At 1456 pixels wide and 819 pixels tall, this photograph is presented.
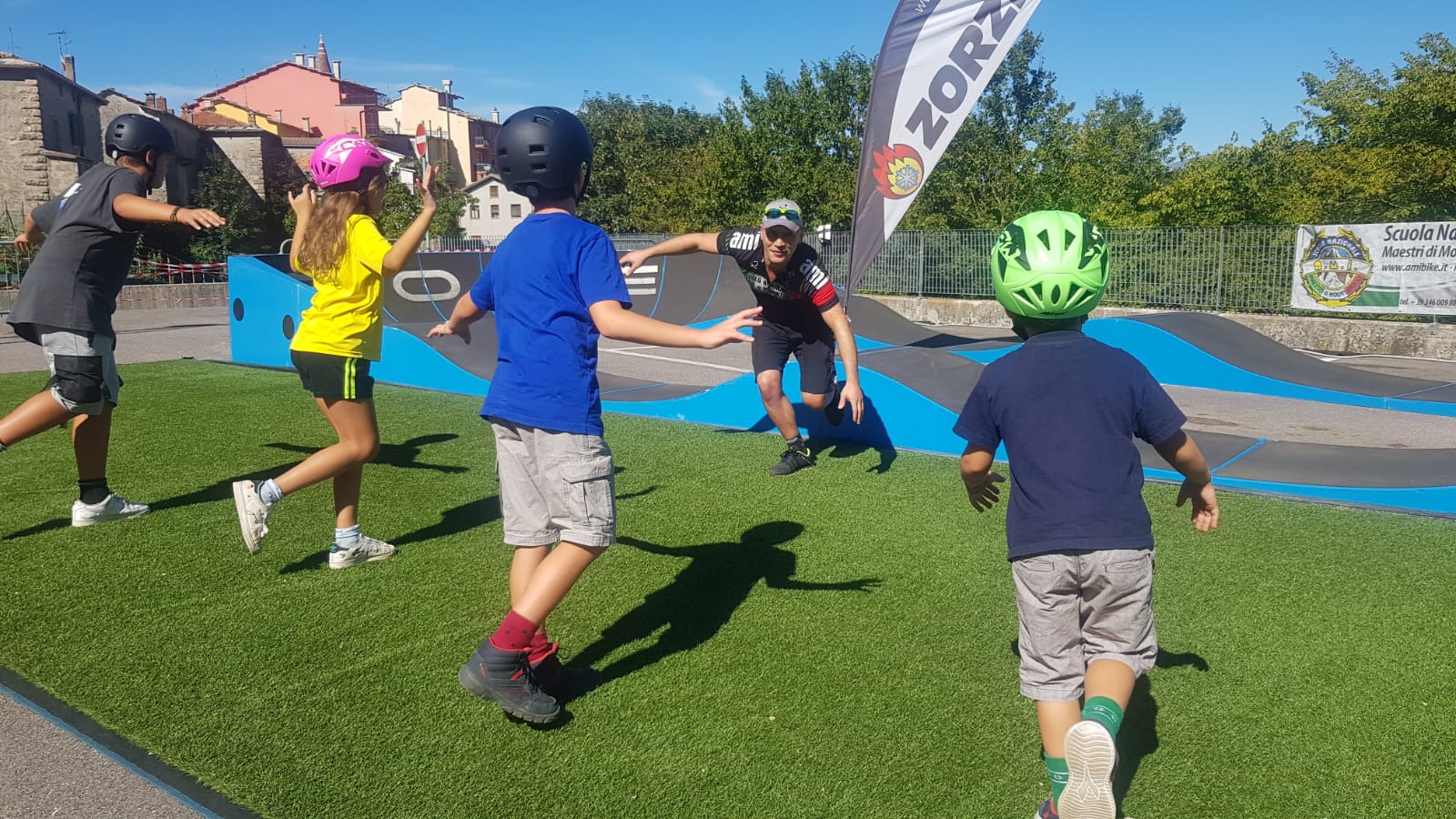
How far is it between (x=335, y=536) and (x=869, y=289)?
19.6m

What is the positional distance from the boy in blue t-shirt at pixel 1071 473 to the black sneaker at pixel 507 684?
138 centimetres

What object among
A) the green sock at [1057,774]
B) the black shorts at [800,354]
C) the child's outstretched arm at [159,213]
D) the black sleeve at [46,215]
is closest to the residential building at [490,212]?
the black shorts at [800,354]

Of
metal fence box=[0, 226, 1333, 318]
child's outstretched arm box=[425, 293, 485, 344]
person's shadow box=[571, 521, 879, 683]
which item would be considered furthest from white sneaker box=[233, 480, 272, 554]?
metal fence box=[0, 226, 1333, 318]

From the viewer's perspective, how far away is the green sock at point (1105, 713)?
2.35 meters

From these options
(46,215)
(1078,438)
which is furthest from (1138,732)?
(46,215)

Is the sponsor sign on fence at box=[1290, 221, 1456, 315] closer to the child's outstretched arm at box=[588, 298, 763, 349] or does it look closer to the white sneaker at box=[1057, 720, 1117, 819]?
the child's outstretched arm at box=[588, 298, 763, 349]

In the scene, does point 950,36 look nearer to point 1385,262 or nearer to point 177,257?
point 1385,262

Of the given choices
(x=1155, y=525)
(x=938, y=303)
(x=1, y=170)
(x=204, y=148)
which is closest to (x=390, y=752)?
(x=1155, y=525)

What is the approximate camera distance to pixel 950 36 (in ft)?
A: 32.1

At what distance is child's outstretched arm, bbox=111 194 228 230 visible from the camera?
14.3 feet

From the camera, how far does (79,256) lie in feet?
15.7

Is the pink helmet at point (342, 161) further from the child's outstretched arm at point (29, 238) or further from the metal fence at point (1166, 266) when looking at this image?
the metal fence at point (1166, 266)

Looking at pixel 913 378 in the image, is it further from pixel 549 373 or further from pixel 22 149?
pixel 22 149

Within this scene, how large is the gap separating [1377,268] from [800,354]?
12.5 m
